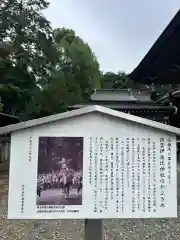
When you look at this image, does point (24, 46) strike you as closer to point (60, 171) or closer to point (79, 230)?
point (79, 230)

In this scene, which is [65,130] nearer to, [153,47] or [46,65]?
[153,47]

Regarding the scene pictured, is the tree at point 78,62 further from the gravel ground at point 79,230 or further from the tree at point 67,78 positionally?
the gravel ground at point 79,230

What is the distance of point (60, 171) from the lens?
7.83 feet

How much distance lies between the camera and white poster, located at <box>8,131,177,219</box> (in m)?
2.38

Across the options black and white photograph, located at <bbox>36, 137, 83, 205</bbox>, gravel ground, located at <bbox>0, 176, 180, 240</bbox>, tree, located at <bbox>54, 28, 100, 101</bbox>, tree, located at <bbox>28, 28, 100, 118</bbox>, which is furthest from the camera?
tree, located at <bbox>54, 28, 100, 101</bbox>

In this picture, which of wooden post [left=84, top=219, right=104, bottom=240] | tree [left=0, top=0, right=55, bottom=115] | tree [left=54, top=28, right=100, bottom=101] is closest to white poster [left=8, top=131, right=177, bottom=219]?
wooden post [left=84, top=219, right=104, bottom=240]

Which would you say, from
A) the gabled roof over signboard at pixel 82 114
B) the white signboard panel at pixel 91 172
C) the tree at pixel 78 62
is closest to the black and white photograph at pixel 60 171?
the white signboard panel at pixel 91 172

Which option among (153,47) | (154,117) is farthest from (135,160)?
(154,117)

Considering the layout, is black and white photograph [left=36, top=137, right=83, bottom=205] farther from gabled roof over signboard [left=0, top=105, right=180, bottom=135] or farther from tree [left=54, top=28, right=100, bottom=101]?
tree [left=54, top=28, right=100, bottom=101]

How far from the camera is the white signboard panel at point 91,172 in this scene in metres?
2.38

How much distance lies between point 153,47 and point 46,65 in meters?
22.1

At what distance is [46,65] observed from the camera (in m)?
24.9

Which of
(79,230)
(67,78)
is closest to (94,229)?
(79,230)

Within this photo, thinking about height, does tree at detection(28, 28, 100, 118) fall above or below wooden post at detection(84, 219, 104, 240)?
above
